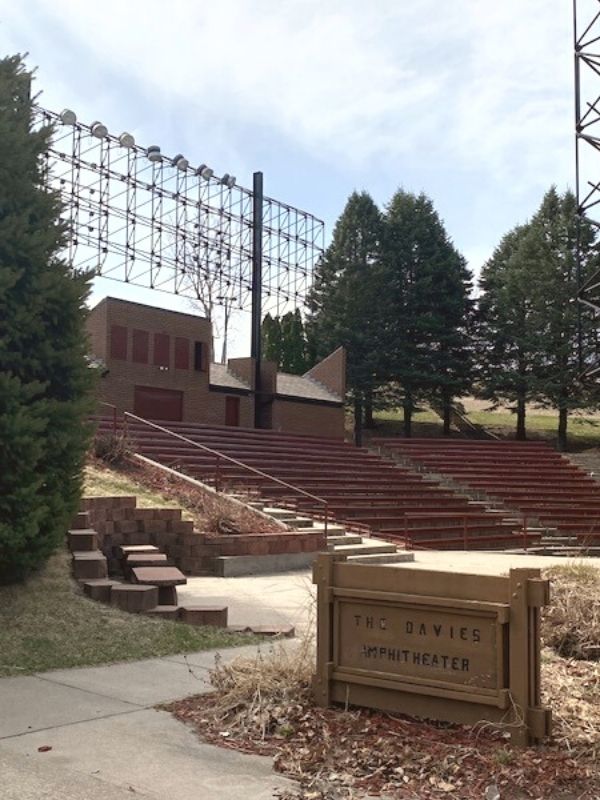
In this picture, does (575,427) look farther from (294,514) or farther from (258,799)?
(258,799)

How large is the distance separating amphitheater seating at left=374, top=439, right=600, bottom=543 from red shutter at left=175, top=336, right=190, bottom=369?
8325mm

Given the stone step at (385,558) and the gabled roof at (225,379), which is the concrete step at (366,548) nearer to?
the stone step at (385,558)

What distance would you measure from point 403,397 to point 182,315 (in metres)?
16.6

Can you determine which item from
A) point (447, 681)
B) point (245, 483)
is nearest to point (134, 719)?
point (447, 681)

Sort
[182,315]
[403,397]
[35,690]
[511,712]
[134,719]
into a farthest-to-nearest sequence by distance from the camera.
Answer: [403,397] → [182,315] → [35,690] → [134,719] → [511,712]

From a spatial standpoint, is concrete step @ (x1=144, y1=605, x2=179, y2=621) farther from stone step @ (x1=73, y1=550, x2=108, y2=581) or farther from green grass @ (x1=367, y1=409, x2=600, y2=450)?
green grass @ (x1=367, y1=409, x2=600, y2=450)

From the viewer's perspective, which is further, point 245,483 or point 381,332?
point 381,332

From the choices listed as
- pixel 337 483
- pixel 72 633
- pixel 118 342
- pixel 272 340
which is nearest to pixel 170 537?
pixel 72 633

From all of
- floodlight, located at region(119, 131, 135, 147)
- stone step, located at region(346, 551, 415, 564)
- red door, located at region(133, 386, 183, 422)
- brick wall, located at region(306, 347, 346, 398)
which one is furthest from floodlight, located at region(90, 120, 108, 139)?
stone step, located at region(346, 551, 415, 564)

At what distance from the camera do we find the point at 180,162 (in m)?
32.9

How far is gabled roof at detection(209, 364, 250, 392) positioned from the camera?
1328 inches

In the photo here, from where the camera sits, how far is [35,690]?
18.4ft

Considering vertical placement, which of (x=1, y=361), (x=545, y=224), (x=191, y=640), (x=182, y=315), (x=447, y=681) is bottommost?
(x=191, y=640)

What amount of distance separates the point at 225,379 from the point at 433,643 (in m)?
30.6
